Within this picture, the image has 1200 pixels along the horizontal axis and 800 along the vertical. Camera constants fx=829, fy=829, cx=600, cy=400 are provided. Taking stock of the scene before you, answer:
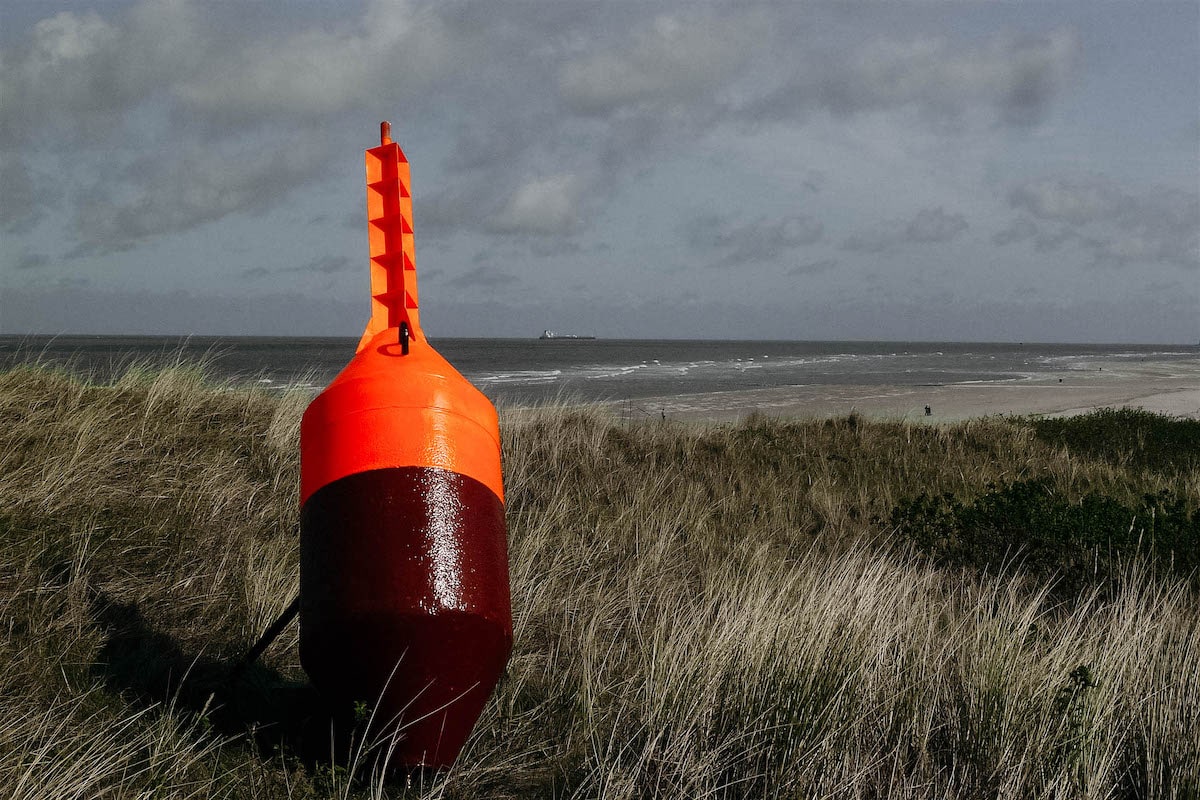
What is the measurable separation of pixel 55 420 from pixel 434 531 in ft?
15.2

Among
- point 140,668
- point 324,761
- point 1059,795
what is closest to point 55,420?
point 140,668

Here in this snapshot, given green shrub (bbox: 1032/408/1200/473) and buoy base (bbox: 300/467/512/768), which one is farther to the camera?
green shrub (bbox: 1032/408/1200/473)

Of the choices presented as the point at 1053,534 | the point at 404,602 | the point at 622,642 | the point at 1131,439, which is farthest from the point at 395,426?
the point at 1131,439

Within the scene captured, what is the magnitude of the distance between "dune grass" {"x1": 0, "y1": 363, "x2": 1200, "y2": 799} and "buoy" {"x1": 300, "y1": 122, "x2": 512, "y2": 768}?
0.25m

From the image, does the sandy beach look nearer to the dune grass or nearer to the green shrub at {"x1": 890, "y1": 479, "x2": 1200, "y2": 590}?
the green shrub at {"x1": 890, "y1": 479, "x2": 1200, "y2": 590}

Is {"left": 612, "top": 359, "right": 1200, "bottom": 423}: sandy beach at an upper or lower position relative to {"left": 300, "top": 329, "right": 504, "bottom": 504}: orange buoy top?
lower

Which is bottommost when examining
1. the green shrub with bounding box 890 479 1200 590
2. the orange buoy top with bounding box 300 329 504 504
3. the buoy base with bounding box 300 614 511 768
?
the green shrub with bounding box 890 479 1200 590

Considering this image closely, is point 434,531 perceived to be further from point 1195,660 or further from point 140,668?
point 1195,660

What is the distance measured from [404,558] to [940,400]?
2536 cm

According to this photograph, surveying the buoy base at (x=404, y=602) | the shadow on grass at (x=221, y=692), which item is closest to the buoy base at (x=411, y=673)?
the buoy base at (x=404, y=602)

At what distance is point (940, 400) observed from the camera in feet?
83.1

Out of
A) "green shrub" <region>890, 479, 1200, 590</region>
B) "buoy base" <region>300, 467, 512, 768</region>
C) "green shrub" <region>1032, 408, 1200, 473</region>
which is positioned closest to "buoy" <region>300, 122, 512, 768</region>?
"buoy base" <region>300, 467, 512, 768</region>

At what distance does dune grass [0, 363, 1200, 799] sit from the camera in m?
2.67

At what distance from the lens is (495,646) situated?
2604mm
